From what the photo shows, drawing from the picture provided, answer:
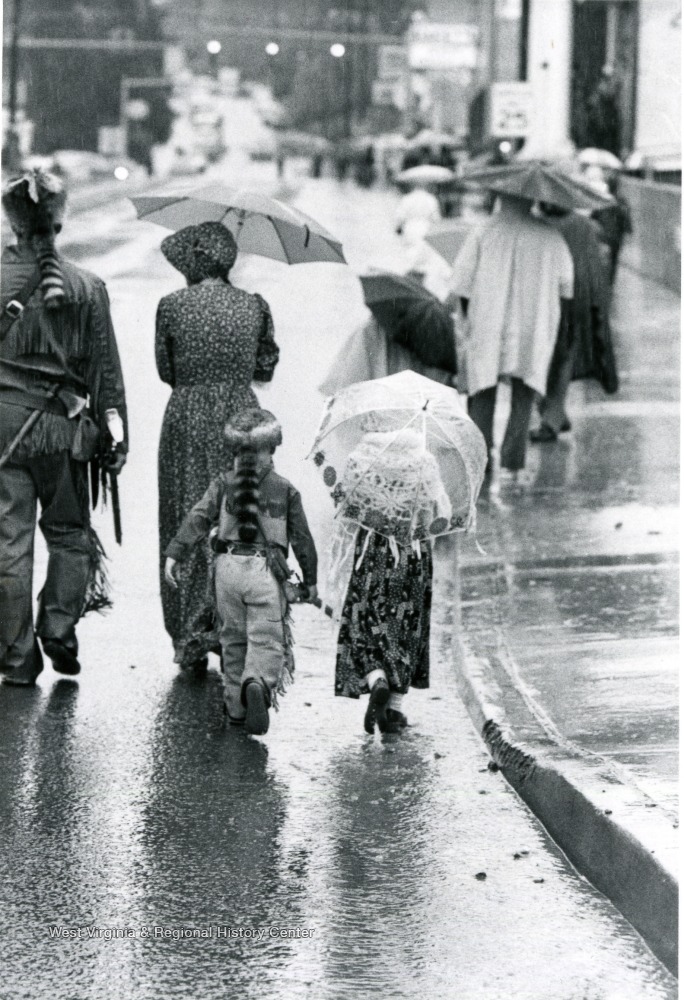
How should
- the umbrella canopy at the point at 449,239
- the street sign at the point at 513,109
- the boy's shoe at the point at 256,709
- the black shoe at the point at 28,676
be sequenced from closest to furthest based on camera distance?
1. the boy's shoe at the point at 256,709
2. the black shoe at the point at 28,676
3. the umbrella canopy at the point at 449,239
4. the street sign at the point at 513,109

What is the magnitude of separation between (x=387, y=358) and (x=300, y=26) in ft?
392

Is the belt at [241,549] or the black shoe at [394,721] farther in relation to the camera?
the black shoe at [394,721]

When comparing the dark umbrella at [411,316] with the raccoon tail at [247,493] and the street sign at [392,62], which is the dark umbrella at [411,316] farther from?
the street sign at [392,62]

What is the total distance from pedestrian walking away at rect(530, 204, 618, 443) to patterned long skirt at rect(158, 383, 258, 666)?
6016 millimetres

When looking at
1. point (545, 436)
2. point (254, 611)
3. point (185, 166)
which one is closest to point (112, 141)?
point (185, 166)

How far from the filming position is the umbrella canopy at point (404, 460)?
6984 mm

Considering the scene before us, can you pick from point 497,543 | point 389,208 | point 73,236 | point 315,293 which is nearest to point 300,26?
point 389,208

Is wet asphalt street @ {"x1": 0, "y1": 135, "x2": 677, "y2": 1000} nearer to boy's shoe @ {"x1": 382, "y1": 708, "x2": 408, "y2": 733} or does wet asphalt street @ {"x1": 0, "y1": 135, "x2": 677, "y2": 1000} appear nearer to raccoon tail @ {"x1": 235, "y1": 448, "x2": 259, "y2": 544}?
boy's shoe @ {"x1": 382, "y1": 708, "x2": 408, "y2": 733}

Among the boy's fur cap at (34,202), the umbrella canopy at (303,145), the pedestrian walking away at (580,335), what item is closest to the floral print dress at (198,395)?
the boy's fur cap at (34,202)

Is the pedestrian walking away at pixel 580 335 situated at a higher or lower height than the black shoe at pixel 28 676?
higher

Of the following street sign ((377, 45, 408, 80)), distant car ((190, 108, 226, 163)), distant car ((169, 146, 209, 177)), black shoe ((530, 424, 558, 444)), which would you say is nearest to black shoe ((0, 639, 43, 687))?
black shoe ((530, 424, 558, 444))

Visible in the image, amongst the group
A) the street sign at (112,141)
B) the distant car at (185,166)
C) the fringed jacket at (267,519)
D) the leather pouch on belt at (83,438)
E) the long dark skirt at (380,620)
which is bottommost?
the distant car at (185,166)

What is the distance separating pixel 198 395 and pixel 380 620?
1284mm

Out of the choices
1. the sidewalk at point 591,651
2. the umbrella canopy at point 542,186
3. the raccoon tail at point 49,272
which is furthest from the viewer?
the umbrella canopy at point 542,186
